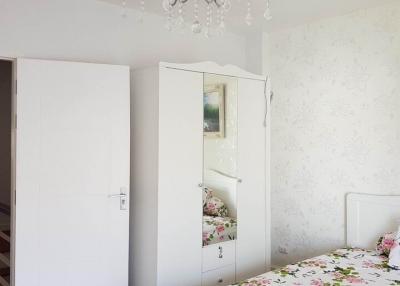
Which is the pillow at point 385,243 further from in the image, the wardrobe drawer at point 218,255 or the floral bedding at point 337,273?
the wardrobe drawer at point 218,255

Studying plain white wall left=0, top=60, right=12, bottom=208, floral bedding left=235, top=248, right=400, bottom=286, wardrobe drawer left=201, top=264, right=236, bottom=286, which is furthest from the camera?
plain white wall left=0, top=60, right=12, bottom=208

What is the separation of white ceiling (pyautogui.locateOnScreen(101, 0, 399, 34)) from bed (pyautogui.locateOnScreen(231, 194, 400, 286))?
1.55m

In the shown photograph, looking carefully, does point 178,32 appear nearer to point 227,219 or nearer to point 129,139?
point 129,139

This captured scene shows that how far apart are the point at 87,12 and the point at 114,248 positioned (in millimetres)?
1800

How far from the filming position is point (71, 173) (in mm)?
2730


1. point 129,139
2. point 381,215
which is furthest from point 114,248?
point 381,215

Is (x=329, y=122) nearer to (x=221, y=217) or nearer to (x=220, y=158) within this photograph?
(x=220, y=158)

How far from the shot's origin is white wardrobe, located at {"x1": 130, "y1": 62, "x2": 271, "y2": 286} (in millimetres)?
2787

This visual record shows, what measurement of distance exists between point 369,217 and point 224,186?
1.19m

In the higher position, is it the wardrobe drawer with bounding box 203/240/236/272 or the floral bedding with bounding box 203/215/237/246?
the floral bedding with bounding box 203/215/237/246

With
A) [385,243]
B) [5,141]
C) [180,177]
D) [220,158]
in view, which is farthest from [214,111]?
[5,141]

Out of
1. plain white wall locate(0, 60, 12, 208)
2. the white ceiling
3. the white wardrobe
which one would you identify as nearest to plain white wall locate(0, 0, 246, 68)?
the white ceiling

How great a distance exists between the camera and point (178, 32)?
358 centimetres

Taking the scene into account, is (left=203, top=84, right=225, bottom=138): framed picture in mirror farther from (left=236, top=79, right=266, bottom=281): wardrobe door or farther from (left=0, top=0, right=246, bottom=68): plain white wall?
(left=0, top=0, right=246, bottom=68): plain white wall
